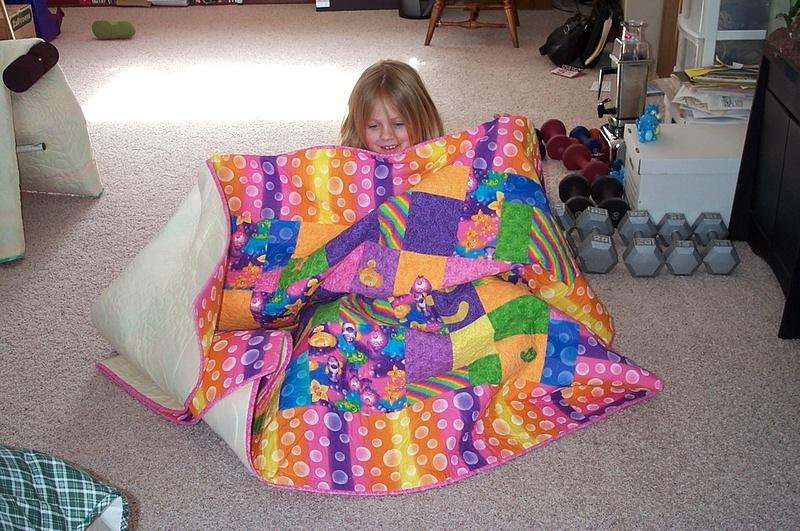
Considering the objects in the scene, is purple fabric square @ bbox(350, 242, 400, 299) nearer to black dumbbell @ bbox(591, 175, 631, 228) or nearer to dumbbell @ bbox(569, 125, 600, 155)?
black dumbbell @ bbox(591, 175, 631, 228)

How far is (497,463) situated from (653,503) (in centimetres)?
26

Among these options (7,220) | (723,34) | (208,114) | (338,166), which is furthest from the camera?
(208,114)

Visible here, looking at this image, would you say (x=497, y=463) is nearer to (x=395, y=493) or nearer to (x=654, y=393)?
(x=395, y=493)

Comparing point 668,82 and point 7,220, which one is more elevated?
point 668,82

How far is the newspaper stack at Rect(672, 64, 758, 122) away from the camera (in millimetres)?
2355

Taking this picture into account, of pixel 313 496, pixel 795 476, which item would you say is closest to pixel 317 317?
pixel 313 496

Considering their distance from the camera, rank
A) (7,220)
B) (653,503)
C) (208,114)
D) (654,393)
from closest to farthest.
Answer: (653,503) < (654,393) < (7,220) < (208,114)

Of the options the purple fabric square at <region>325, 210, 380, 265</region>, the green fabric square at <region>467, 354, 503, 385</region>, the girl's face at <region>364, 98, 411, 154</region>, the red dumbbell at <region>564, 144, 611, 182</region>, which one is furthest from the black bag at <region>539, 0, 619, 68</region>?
the green fabric square at <region>467, 354, 503, 385</region>

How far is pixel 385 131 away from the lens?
6.78ft

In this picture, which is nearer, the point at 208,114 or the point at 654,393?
the point at 654,393

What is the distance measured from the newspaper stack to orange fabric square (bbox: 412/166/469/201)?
0.88 metres

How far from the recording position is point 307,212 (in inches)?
73.2

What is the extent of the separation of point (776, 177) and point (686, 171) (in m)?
0.23

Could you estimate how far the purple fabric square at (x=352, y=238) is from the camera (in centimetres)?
177
